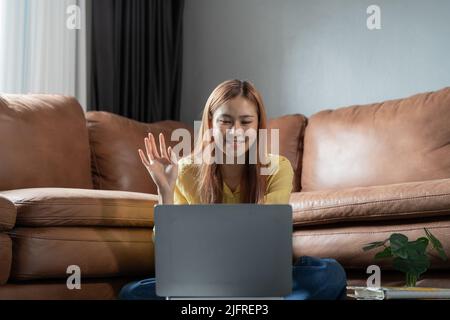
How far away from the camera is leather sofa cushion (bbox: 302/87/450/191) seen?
2.92m

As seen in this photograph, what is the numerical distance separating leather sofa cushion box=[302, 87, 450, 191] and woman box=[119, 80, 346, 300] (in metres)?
0.86

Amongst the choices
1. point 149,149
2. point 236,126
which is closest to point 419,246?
point 236,126

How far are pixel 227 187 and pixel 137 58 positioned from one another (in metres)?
1.90

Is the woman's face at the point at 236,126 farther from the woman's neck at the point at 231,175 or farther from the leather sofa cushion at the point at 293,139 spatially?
the leather sofa cushion at the point at 293,139

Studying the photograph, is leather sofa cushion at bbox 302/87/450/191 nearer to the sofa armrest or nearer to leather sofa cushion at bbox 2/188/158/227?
leather sofa cushion at bbox 2/188/158/227

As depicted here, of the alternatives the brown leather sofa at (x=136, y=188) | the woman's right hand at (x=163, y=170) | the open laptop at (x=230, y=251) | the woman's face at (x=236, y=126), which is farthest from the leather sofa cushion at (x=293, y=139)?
the open laptop at (x=230, y=251)

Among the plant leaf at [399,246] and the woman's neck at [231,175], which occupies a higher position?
the woman's neck at [231,175]

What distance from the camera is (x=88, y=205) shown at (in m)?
2.31

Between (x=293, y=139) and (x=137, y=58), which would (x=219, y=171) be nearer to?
(x=293, y=139)

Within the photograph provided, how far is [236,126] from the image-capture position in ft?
7.07

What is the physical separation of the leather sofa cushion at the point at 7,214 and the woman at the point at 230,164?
0.39 metres

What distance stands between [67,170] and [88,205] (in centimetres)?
67

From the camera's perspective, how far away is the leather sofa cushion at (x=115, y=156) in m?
3.20
